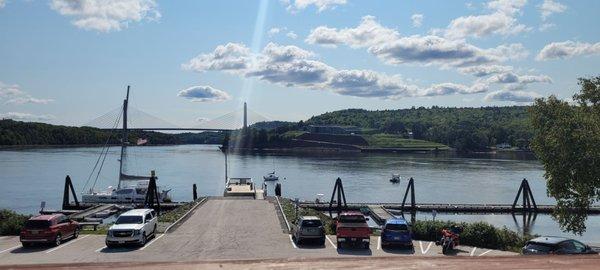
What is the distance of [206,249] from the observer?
1045 inches

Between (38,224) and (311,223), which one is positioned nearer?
(38,224)

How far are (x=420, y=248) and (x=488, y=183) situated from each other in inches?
3036

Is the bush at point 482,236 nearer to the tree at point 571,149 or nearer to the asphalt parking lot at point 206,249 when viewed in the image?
the asphalt parking lot at point 206,249

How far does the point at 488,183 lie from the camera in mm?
100562

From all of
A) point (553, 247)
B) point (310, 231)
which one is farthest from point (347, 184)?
point (553, 247)

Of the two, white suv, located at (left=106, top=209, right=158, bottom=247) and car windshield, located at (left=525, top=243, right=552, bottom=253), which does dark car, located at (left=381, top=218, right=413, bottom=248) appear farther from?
white suv, located at (left=106, top=209, right=158, bottom=247)

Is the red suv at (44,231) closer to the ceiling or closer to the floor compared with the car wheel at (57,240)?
closer to the ceiling

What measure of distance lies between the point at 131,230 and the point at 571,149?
25.5 meters

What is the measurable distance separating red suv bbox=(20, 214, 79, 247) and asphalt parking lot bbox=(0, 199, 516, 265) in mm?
378

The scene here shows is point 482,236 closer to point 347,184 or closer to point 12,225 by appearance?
point 12,225

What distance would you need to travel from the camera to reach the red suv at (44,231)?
2641 cm

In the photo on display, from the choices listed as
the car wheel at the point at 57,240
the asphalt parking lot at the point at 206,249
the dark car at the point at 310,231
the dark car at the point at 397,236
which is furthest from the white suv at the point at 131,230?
the dark car at the point at 397,236

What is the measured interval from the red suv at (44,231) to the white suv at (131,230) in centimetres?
231

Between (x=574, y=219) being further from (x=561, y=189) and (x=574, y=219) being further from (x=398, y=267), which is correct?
(x=398, y=267)
